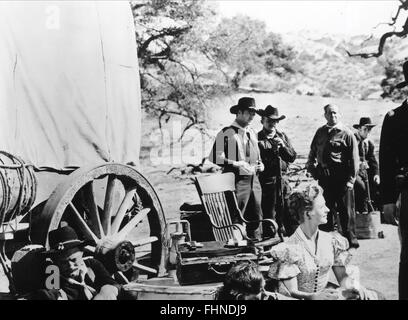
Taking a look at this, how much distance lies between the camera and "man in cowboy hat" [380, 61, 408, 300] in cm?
416

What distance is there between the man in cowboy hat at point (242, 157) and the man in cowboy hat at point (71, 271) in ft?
3.94

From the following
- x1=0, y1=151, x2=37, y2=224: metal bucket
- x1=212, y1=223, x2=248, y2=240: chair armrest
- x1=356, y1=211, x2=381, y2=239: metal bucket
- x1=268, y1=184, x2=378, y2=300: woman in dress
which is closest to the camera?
x1=268, y1=184, x2=378, y2=300: woman in dress

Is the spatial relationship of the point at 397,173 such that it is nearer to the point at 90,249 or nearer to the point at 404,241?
the point at 404,241

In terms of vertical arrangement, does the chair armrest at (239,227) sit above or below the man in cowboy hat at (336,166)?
below

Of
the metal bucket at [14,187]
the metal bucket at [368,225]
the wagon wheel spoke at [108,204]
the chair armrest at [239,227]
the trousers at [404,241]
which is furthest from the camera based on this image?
the metal bucket at [368,225]

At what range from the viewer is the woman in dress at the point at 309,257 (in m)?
3.66

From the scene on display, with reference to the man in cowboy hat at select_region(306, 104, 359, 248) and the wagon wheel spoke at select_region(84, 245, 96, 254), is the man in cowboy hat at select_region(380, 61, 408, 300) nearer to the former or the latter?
the man in cowboy hat at select_region(306, 104, 359, 248)

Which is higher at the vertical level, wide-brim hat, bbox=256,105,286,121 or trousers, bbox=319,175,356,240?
wide-brim hat, bbox=256,105,286,121

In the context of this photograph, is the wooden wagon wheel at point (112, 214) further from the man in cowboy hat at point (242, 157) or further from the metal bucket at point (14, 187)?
the man in cowboy hat at point (242, 157)

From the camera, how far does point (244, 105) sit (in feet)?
16.9

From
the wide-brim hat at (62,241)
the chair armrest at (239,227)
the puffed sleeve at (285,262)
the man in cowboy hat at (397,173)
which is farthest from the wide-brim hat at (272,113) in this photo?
the wide-brim hat at (62,241)

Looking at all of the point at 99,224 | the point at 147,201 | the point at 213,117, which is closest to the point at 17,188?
the point at 99,224

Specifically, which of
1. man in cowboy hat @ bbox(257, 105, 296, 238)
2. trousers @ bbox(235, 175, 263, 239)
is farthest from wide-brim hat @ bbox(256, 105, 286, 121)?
trousers @ bbox(235, 175, 263, 239)

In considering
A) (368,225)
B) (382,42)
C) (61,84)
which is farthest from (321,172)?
(61,84)
